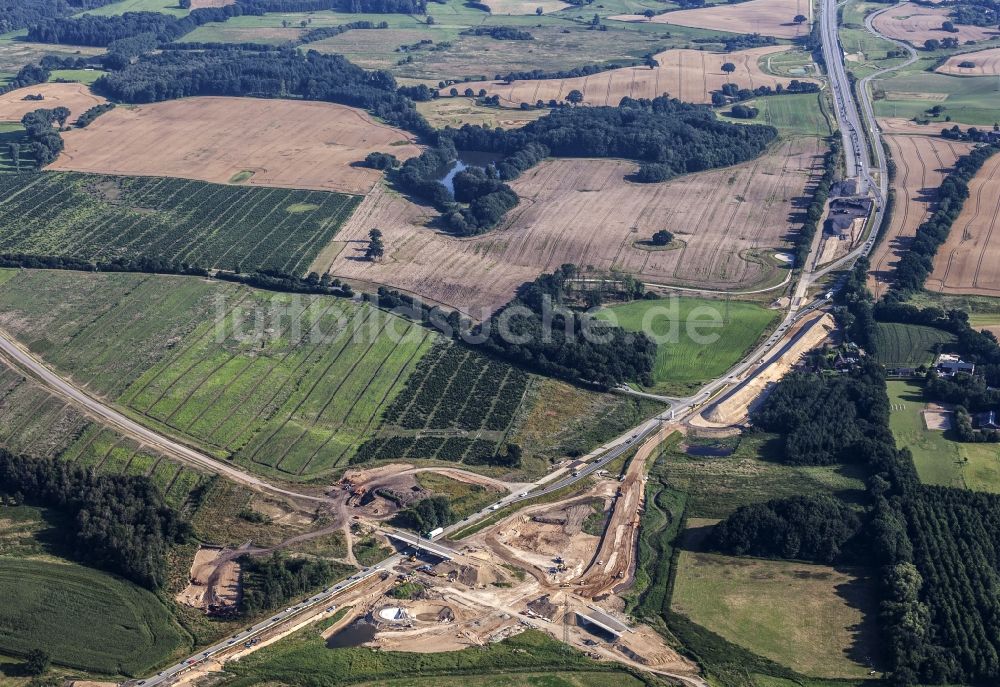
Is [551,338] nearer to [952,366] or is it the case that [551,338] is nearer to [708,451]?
[708,451]

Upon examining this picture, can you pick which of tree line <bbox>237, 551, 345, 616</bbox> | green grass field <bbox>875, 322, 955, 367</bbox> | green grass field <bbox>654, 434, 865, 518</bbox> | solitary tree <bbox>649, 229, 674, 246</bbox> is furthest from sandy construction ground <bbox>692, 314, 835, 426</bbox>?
tree line <bbox>237, 551, 345, 616</bbox>

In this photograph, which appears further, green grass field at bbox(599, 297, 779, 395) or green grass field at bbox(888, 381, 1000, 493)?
green grass field at bbox(599, 297, 779, 395)

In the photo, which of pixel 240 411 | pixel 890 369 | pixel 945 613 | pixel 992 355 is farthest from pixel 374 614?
pixel 992 355

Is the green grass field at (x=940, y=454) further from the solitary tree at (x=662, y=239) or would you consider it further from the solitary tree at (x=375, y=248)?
the solitary tree at (x=375, y=248)

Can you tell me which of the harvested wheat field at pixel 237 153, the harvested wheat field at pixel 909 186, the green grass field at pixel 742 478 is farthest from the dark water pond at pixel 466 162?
the green grass field at pixel 742 478

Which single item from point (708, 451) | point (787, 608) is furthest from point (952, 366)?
point (787, 608)

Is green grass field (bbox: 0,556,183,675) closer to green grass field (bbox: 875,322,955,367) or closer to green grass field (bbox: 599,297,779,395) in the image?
green grass field (bbox: 599,297,779,395)
